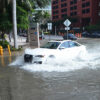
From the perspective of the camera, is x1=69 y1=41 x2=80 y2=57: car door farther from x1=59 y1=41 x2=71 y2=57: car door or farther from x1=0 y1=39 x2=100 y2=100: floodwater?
x1=0 y1=39 x2=100 y2=100: floodwater

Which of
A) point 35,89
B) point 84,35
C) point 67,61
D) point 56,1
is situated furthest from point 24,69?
point 56,1

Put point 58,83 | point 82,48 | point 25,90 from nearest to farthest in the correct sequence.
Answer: point 25,90, point 58,83, point 82,48

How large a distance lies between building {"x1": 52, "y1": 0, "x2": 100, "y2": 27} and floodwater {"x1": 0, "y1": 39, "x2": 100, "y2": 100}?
8502cm

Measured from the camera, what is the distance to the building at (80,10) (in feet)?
311

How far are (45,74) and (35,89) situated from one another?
272cm

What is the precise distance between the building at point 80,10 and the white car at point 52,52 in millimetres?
81840

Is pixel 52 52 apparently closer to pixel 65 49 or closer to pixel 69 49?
pixel 65 49

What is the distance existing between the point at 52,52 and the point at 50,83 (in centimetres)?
439

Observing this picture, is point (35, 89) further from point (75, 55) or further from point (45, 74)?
point (75, 55)

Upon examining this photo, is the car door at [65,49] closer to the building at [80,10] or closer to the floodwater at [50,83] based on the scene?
the floodwater at [50,83]

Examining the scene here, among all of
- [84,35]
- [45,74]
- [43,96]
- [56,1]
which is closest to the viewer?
[43,96]

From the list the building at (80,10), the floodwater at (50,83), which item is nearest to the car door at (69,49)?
the floodwater at (50,83)

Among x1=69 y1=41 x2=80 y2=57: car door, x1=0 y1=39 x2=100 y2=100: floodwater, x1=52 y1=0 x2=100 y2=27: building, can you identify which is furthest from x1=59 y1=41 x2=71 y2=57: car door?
x1=52 y1=0 x2=100 y2=27: building

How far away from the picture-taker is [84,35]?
6109 centimetres
